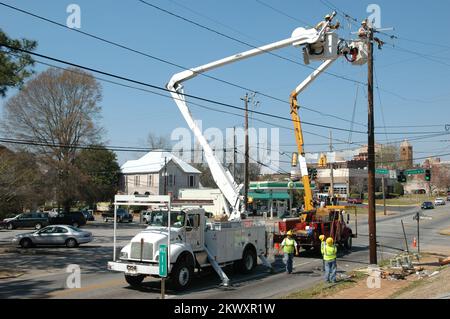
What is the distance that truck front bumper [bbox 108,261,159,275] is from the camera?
47.3 feet

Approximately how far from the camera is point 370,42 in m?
21.9

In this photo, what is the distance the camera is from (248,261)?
18.8 m

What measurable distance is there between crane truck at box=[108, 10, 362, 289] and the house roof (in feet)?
193

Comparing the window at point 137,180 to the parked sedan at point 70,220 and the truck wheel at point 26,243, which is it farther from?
the truck wheel at point 26,243

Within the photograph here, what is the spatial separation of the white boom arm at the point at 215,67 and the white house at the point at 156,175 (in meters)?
56.8

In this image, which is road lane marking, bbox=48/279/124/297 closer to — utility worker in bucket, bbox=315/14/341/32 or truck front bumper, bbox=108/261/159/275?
truck front bumper, bbox=108/261/159/275

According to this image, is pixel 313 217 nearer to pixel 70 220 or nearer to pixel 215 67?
pixel 215 67

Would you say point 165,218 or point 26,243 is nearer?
point 165,218

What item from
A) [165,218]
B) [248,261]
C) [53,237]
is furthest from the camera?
[53,237]

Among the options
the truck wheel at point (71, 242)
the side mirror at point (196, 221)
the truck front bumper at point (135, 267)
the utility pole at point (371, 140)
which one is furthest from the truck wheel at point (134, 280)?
the truck wheel at point (71, 242)

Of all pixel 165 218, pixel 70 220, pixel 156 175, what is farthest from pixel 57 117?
pixel 165 218

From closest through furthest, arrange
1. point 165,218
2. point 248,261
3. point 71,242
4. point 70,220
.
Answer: point 165,218 → point 248,261 → point 71,242 → point 70,220

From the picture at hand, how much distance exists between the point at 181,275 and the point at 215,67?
8.72 meters
